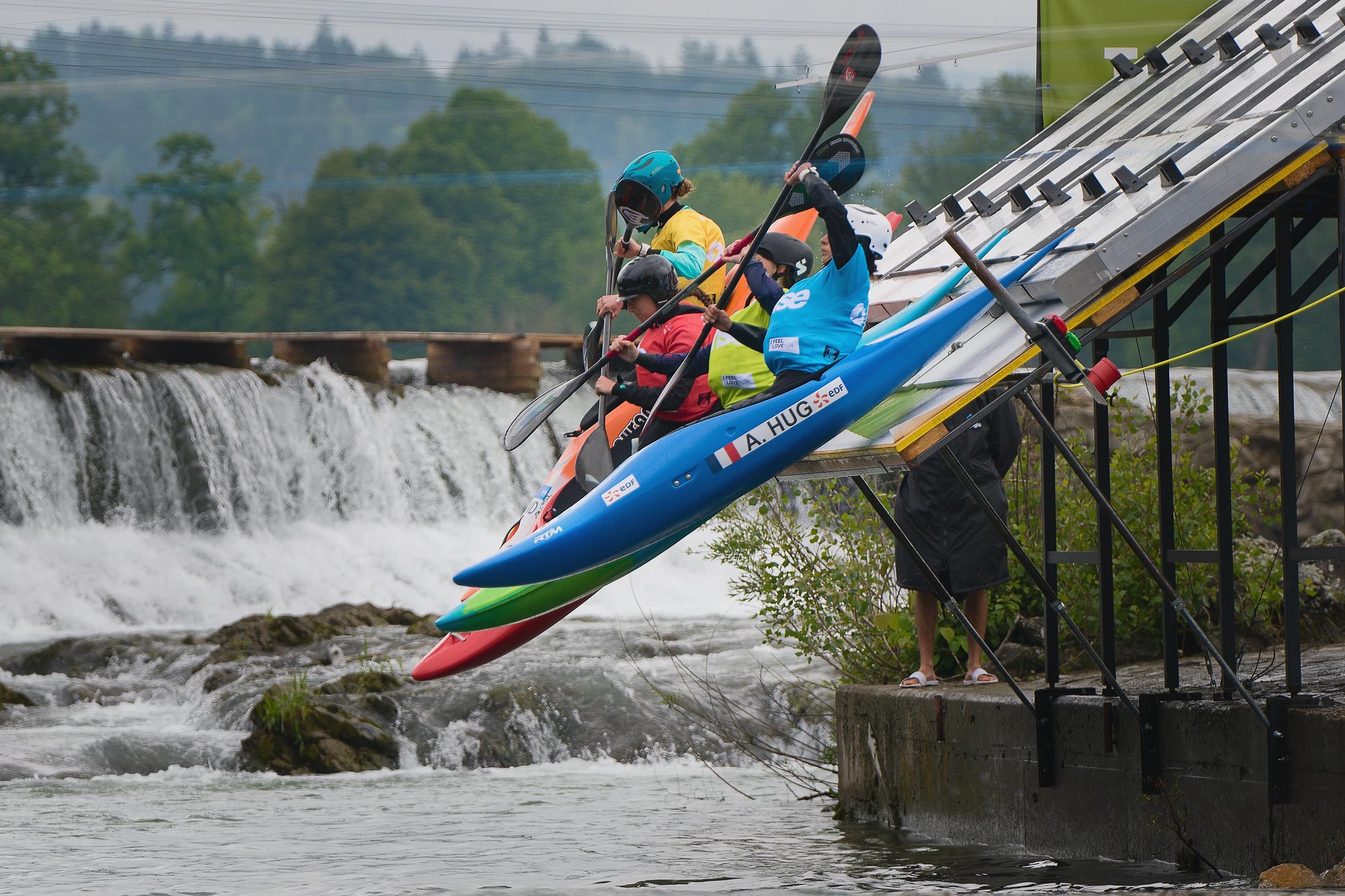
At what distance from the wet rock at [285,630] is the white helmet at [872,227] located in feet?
30.8

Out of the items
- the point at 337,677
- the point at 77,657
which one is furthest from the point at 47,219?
the point at 337,677

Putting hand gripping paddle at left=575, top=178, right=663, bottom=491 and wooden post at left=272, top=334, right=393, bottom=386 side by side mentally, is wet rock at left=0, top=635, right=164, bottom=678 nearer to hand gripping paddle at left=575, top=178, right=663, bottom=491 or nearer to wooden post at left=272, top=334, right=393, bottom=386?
wooden post at left=272, top=334, right=393, bottom=386

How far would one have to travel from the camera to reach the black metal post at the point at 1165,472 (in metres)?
6.26

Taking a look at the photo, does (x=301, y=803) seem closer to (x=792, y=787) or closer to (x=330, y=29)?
(x=792, y=787)

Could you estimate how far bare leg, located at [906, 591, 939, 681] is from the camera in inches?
303

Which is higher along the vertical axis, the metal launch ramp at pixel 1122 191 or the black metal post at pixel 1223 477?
the metal launch ramp at pixel 1122 191

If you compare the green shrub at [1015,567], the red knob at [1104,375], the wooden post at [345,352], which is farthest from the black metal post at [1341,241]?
the wooden post at [345,352]

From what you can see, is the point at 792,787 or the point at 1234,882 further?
the point at 792,787

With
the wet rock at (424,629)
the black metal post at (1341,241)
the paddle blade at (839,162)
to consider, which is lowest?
the wet rock at (424,629)

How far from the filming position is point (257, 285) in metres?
46.2

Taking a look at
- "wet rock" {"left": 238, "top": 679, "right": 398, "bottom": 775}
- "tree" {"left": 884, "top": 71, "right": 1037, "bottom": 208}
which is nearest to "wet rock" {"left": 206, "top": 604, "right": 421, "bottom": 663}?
"wet rock" {"left": 238, "top": 679, "right": 398, "bottom": 775}

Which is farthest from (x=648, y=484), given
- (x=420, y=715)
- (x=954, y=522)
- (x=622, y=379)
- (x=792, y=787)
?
(x=420, y=715)

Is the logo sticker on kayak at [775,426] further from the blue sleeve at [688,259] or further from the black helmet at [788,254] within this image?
the blue sleeve at [688,259]

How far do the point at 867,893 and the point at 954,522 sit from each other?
2.35 metres
